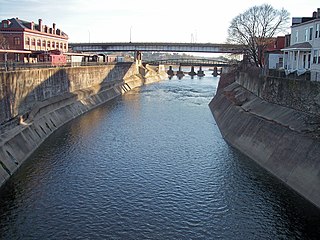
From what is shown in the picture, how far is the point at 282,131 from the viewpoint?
34188mm

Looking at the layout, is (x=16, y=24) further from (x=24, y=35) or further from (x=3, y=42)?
(x=3, y=42)

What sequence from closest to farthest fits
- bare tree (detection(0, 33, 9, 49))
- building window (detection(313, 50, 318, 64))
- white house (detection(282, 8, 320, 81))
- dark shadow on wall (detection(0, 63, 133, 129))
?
1. dark shadow on wall (detection(0, 63, 133, 129))
2. building window (detection(313, 50, 318, 64))
3. white house (detection(282, 8, 320, 81))
4. bare tree (detection(0, 33, 9, 49))

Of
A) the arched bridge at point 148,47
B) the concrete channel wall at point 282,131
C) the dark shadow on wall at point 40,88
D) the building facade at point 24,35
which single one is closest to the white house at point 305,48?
the concrete channel wall at point 282,131

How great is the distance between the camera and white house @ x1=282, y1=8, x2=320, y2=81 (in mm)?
45969

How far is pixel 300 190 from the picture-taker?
2738cm

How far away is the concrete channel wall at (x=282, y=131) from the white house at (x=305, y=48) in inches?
180

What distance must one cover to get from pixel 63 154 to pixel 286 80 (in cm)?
2522

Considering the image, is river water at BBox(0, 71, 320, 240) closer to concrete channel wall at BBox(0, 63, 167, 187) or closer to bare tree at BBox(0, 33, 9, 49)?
concrete channel wall at BBox(0, 63, 167, 187)

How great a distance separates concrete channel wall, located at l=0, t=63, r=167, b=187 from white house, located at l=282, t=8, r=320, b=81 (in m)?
30.3

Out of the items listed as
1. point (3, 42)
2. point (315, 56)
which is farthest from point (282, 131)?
point (3, 42)

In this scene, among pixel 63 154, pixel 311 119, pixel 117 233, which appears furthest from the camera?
pixel 63 154

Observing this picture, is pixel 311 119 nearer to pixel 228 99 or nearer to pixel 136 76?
pixel 228 99

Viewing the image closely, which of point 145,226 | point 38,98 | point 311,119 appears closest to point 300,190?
point 311,119

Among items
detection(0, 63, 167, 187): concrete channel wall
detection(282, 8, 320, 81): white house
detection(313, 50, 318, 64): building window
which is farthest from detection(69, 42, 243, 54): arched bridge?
detection(313, 50, 318, 64): building window
